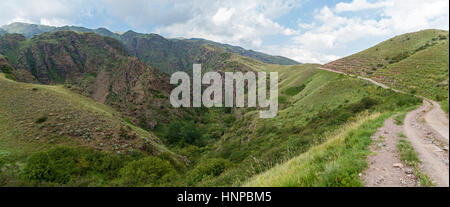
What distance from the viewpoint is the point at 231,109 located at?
4163 inches

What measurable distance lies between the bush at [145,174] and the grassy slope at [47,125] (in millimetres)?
6836

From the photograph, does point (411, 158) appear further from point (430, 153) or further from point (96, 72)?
point (96, 72)

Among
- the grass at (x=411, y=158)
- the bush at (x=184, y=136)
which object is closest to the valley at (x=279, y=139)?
the grass at (x=411, y=158)

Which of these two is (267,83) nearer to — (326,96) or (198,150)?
(198,150)

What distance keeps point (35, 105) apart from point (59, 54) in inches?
4393

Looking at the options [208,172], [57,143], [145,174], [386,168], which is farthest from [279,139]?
[57,143]

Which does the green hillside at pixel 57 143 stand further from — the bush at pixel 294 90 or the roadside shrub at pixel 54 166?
the bush at pixel 294 90

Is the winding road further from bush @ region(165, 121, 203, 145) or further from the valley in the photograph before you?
bush @ region(165, 121, 203, 145)

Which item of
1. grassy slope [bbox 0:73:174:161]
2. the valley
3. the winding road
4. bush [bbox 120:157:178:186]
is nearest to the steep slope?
the valley

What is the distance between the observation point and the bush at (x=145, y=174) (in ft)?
52.4

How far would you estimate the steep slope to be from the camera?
80.5 m

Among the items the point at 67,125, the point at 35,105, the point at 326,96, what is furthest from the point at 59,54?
the point at 326,96

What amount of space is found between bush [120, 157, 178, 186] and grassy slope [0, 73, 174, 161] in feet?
22.4

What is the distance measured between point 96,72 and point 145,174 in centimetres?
11533
